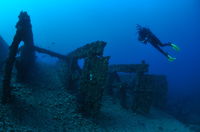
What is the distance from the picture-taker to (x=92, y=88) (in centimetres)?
1034

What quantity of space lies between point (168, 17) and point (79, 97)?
141268 mm

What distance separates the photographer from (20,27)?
9.62 metres

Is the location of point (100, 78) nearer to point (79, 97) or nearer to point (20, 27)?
point (79, 97)

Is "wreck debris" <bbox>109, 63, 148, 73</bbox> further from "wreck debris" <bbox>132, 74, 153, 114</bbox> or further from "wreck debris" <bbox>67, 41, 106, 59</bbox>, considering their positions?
"wreck debris" <bbox>67, 41, 106, 59</bbox>

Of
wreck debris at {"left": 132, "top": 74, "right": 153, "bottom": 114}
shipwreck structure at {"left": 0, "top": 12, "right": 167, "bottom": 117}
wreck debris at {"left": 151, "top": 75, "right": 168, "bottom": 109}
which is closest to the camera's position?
shipwreck structure at {"left": 0, "top": 12, "right": 167, "bottom": 117}

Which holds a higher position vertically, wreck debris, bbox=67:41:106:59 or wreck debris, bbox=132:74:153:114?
wreck debris, bbox=67:41:106:59

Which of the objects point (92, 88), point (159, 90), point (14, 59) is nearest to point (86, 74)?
point (92, 88)

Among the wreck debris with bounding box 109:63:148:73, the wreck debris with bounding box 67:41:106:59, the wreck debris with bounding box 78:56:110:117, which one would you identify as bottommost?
the wreck debris with bounding box 78:56:110:117

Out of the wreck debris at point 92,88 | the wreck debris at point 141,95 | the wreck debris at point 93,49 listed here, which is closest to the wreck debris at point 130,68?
the wreck debris at point 141,95

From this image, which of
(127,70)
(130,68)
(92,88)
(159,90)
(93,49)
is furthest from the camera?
(159,90)

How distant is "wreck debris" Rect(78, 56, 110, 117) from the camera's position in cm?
1034

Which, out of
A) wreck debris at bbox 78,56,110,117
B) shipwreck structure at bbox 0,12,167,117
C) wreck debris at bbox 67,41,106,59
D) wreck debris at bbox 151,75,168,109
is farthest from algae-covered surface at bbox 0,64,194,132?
wreck debris at bbox 151,75,168,109

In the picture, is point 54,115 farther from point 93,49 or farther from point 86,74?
point 93,49

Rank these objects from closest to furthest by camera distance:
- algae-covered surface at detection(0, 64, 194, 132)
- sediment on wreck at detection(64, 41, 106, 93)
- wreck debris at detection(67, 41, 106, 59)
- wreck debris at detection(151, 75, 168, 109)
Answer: algae-covered surface at detection(0, 64, 194, 132) → wreck debris at detection(67, 41, 106, 59) → sediment on wreck at detection(64, 41, 106, 93) → wreck debris at detection(151, 75, 168, 109)
